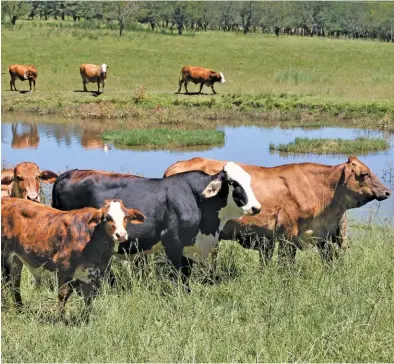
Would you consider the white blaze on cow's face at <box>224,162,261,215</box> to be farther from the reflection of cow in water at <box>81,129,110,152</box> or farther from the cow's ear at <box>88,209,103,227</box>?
the reflection of cow in water at <box>81,129,110,152</box>

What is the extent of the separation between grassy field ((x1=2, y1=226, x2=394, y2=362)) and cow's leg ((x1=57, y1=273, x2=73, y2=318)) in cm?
10

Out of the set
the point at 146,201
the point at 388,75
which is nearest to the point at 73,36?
the point at 388,75

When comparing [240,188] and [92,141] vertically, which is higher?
[240,188]

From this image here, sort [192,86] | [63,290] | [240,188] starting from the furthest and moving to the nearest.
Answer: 1. [192,86]
2. [240,188]
3. [63,290]

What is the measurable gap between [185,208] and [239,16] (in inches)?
3790

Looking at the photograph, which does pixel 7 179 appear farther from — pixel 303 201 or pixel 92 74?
pixel 92 74

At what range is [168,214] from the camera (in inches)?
283

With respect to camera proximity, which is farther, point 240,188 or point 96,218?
point 240,188

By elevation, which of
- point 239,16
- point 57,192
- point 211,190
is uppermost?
point 211,190

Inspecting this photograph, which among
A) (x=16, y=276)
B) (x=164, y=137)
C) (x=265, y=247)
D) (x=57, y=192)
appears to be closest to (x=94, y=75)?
(x=164, y=137)

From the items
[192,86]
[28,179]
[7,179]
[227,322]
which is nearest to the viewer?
[227,322]

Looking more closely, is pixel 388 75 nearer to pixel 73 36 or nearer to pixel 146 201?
pixel 73 36

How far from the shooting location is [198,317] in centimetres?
565

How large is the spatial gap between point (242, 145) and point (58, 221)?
53.5 feet
